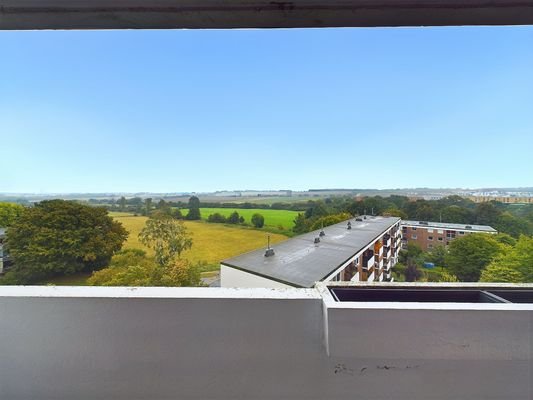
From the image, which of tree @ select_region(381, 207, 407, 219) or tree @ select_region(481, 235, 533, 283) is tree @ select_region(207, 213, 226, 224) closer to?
tree @ select_region(381, 207, 407, 219)

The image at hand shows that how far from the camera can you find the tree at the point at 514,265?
0.77m

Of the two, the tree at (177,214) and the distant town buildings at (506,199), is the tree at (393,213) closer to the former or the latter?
the distant town buildings at (506,199)

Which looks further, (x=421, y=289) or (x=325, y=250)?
(x=325, y=250)

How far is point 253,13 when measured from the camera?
25.4 inches

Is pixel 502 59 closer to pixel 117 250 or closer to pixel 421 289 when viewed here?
pixel 421 289

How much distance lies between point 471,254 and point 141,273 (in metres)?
1.02

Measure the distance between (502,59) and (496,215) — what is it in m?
0.51

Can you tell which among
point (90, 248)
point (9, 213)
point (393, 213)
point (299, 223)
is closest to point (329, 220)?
point (299, 223)

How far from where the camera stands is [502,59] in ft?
2.72

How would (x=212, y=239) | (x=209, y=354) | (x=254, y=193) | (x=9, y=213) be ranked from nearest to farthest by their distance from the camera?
(x=209, y=354)
(x=9, y=213)
(x=212, y=239)
(x=254, y=193)

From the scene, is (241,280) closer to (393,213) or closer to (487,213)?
(393,213)

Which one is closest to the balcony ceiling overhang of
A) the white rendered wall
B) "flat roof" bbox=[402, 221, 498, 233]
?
"flat roof" bbox=[402, 221, 498, 233]

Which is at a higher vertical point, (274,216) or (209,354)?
(274,216)

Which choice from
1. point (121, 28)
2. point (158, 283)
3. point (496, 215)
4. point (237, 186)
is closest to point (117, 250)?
point (158, 283)
